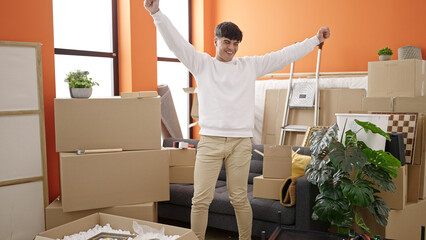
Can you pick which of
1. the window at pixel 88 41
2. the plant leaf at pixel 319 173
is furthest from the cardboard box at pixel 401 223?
the window at pixel 88 41

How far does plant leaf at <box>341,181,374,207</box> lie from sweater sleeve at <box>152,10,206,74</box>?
1.07 m

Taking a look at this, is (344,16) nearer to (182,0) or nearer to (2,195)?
(182,0)

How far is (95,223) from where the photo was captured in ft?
7.50

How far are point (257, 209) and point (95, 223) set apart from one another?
3.50 feet

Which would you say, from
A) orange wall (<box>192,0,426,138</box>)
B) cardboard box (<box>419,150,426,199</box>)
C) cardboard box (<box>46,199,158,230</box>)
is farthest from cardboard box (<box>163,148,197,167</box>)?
orange wall (<box>192,0,426,138</box>)

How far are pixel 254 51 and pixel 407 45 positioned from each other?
1754mm

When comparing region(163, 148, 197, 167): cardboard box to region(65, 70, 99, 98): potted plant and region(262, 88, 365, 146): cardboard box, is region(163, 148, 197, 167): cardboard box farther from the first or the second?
region(262, 88, 365, 146): cardboard box

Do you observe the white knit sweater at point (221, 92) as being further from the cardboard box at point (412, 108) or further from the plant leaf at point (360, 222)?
the cardboard box at point (412, 108)

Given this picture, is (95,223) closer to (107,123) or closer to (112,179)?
(112,179)

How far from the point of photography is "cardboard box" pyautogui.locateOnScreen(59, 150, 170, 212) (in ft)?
8.46

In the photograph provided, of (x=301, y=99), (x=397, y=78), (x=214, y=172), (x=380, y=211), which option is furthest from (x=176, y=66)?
(x=380, y=211)

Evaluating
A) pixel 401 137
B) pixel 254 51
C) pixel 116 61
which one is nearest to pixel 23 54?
pixel 116 61

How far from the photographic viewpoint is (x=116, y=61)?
419 centimetres

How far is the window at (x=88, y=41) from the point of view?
377 centimetres
